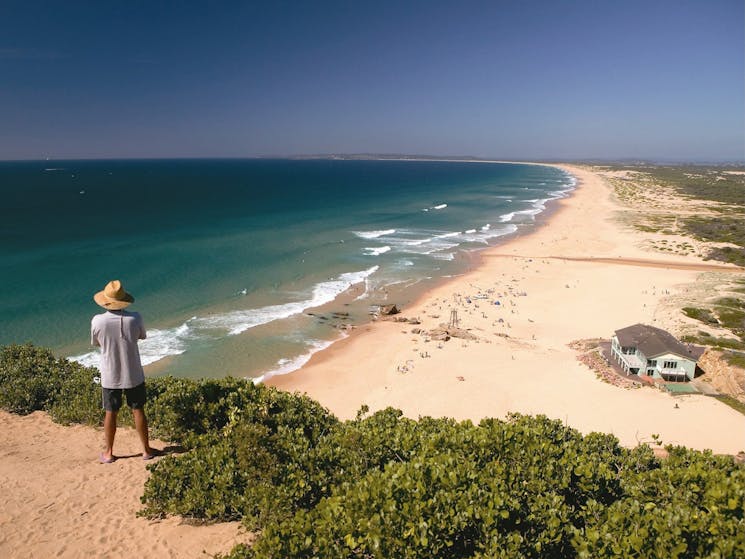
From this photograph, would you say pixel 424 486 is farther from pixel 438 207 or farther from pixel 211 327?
pixel 438 207

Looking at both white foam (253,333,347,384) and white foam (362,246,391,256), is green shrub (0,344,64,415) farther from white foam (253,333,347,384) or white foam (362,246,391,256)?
white foam (362,246,391,256)

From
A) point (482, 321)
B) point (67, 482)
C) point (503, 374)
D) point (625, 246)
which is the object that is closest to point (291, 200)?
point (625, 246)

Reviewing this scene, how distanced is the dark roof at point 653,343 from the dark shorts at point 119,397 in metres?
20.8

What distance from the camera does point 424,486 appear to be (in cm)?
598

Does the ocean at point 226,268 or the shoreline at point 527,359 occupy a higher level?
the ocean at point 226,268

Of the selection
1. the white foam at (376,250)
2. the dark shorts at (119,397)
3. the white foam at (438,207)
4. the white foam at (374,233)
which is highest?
the dark shorts at (119,397)

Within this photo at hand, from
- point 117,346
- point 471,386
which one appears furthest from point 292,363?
point 117,346

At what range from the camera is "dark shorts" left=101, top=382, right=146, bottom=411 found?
24.3 ft

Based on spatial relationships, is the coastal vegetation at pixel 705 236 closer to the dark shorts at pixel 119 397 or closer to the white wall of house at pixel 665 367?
the white wall of house at pixel 665 367

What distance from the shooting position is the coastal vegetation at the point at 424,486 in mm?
5570

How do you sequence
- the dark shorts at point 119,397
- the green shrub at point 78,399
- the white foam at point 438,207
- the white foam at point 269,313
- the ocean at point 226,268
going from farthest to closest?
the white foam at point 438,207 → the white foam at point 269,313 → the ocean at point 226,268 → the green shrub at point 78,399 → the dark shorts at point 119,397

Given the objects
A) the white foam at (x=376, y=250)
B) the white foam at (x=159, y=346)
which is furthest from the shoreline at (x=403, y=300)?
the white foam at (x=376, y=250)

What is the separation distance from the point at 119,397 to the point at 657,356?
21277mm

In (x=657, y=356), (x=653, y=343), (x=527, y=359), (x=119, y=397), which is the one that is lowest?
(x=527, y=359)
